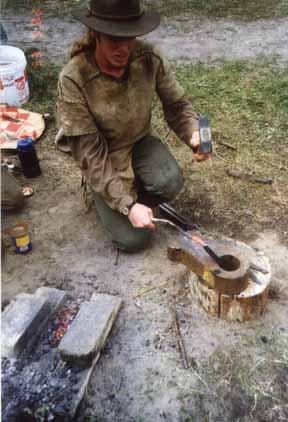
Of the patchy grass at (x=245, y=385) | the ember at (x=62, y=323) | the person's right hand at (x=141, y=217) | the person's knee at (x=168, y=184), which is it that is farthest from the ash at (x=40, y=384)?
the person's knee at (x=168, y=184)

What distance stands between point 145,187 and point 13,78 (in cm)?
250

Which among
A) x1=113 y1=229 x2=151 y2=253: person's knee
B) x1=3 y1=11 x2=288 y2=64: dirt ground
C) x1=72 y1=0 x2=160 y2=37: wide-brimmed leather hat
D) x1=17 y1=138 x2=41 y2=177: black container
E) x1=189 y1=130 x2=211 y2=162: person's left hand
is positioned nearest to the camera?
x1=72 y1=0 x2=160 y2=37: wide-brimmed leather hat

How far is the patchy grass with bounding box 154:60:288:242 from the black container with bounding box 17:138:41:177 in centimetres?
137

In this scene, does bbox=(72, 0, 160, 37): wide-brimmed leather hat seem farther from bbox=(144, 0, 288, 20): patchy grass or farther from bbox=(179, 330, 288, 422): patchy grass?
bbox=(144, 0, 288, 20): patchy grass

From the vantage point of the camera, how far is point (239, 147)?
487cm

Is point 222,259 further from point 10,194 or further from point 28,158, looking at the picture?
point 28,158

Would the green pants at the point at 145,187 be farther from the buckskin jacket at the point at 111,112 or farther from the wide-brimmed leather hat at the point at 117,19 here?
the wide-brimmed leather hat at the point at 117,19

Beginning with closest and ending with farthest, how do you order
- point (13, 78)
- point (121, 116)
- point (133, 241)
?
point (121, 116) < point (133, 241) < point (13, 78)

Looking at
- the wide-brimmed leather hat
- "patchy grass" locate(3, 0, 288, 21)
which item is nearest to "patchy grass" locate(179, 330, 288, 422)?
the wide-brimmed leather hat

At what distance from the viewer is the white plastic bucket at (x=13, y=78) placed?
533 centimetres

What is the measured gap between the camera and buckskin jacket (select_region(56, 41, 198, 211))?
10.6ft

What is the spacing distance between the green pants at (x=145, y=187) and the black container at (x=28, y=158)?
3.29 ft

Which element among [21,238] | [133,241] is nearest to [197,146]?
[133,241]

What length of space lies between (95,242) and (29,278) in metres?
0.60
